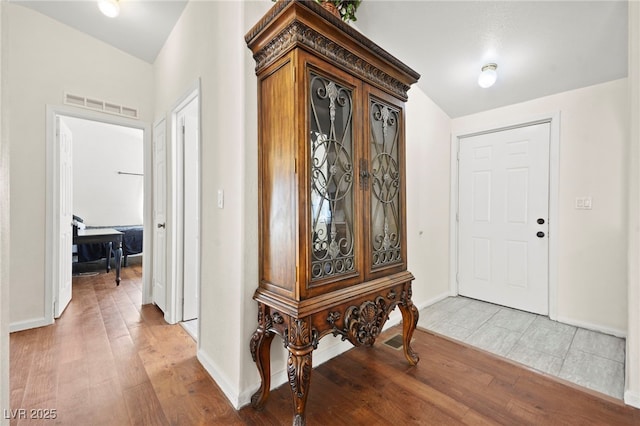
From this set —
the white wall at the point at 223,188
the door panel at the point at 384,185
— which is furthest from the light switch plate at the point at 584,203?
the white wall at the point at 223,188

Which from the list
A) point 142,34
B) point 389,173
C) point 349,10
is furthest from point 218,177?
point 142,34

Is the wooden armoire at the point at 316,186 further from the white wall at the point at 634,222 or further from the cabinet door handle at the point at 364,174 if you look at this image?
the white wall at the point at 634,222

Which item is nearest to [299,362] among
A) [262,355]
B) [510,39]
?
[262,355]

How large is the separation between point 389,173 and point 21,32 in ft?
11.8

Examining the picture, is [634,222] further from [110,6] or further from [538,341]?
[110,6]

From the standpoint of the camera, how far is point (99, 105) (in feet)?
9.71

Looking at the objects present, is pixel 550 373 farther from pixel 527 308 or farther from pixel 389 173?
pixel 389 173

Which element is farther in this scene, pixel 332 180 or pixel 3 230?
pixel 332 180

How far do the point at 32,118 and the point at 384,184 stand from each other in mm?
3325

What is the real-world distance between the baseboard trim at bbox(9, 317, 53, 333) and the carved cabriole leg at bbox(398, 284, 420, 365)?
3.25 metres

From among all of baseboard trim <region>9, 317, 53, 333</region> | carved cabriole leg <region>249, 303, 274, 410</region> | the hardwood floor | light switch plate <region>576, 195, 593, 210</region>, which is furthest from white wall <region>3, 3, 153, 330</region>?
light switch plate <region>576, 195, 593, 210</region>

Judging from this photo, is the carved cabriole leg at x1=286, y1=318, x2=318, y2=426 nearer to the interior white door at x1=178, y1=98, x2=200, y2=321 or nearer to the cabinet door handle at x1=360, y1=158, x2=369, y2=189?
the cabinet door handle at x1=360, y1=158, x2=369, y2=189

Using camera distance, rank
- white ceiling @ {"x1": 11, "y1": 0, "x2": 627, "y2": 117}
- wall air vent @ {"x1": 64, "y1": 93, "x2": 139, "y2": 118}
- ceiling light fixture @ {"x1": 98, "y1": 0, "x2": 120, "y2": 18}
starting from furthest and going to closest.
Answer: wall air vent @ {"x1": 64, "y1": 93, "x2": 139, "y2": 118} → ceiling light fixture @ {"x1": 98, "y1": 0, "x2": 120, "y2": 18} → white ceiling @ {"x1": 11, "y1": 0, "x2": 627, "y2": 117}

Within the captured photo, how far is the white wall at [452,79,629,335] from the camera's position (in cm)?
246
